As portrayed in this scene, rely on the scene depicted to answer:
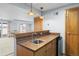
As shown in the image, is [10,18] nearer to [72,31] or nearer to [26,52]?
[26,52]

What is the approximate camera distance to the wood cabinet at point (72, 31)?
2.04m

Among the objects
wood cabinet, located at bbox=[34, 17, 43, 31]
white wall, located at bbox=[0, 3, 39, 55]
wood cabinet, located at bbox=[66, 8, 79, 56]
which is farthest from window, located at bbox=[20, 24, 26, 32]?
wood cabinet, located at bbox=[66, 8, 79, 56]

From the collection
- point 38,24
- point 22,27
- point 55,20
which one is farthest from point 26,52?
point 55,20

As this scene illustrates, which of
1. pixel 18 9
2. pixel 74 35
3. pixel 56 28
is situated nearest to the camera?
pixel 18 9

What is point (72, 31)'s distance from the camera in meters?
2.22

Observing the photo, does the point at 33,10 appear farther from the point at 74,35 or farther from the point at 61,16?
the point at 74,35

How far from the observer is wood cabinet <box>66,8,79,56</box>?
2.04 metres

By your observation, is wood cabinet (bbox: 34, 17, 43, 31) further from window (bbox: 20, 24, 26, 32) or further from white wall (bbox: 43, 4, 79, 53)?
window (bbox: 20, 24, 26, 32)

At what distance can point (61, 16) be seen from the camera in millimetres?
1981

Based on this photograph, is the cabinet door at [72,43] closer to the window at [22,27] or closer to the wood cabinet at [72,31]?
the wood cabinet at [72,31]

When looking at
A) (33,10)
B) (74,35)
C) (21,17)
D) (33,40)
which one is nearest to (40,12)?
(33,10)

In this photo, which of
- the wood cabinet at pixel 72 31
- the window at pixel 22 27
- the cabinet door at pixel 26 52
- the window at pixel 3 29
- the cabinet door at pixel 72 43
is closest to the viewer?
the window at pixel 3 29

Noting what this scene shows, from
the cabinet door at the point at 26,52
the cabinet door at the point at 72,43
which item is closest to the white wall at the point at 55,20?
the cabinet door at the point at 72,43

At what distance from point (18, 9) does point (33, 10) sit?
1.05ft
